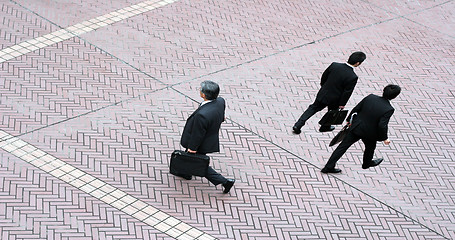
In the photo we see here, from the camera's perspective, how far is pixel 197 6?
45.8ft

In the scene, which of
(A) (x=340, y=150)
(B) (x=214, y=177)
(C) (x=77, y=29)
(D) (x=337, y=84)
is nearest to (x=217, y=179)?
(B) (x=214, y=177)

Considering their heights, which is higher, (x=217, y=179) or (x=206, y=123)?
(x=206, y=123)

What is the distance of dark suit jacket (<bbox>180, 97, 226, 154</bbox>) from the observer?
7844 mm

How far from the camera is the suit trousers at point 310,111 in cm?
973

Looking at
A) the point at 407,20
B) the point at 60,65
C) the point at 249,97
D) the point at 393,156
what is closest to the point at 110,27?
the point at 60,65

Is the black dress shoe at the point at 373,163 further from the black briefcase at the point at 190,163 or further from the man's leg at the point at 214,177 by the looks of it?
the black briefcase at the point at 190,163

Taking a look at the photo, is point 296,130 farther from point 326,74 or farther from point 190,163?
point 190,163

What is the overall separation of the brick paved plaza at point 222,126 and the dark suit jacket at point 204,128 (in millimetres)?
848

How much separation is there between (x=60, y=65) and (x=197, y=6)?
4.00 metres

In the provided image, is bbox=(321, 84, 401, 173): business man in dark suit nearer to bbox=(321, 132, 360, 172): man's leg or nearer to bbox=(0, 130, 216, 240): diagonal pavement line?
bbox=(321, 132, 360, 172): man's leg

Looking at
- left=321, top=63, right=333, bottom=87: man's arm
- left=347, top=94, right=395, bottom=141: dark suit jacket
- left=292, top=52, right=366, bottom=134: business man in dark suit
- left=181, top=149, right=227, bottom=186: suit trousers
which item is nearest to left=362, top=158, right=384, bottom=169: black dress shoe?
left=347, top=94, right=395, bottom=141: dark suit jacket

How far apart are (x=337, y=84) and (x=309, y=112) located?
0.82m

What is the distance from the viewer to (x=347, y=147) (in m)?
8.95

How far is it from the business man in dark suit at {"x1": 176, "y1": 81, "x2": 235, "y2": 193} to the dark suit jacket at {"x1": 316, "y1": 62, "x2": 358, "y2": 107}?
6.78 feet
